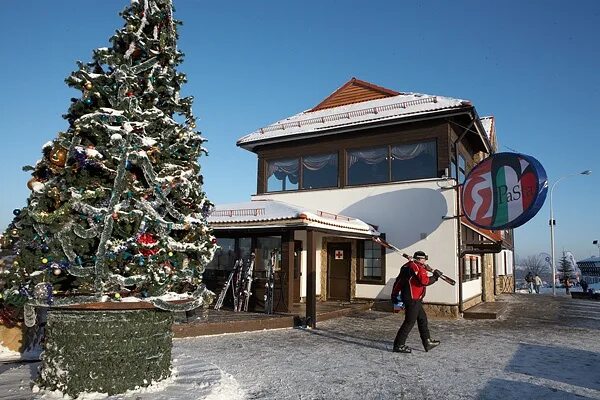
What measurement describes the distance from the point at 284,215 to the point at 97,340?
7005 millimetres

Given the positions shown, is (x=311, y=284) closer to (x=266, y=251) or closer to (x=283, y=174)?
(x=266, y=251)

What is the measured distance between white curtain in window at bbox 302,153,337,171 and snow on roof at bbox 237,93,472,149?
2.88ft

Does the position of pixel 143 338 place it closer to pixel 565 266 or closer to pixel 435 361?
pixel 435 361

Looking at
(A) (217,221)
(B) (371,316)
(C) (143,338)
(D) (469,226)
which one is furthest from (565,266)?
(C) (143,338)

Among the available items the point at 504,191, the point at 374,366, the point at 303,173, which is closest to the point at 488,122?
the point at 303,173

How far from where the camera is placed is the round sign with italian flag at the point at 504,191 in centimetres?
1002

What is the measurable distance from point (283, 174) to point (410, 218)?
514 centimetres

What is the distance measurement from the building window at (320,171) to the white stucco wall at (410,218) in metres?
0.49

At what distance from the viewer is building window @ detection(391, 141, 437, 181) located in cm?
1336

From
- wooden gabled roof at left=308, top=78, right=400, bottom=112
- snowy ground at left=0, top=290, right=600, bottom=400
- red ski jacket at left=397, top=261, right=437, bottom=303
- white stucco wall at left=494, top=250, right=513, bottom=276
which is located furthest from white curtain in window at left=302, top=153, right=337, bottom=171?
white stucco wall at left=494, top=250, right=513, bottom=276

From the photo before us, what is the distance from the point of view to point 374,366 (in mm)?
6492

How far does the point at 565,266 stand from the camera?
4838 cm

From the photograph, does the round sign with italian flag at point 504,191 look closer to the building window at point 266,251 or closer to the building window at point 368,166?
the building window at point 368,166

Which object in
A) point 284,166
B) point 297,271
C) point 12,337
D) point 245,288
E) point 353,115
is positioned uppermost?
point 353,115
